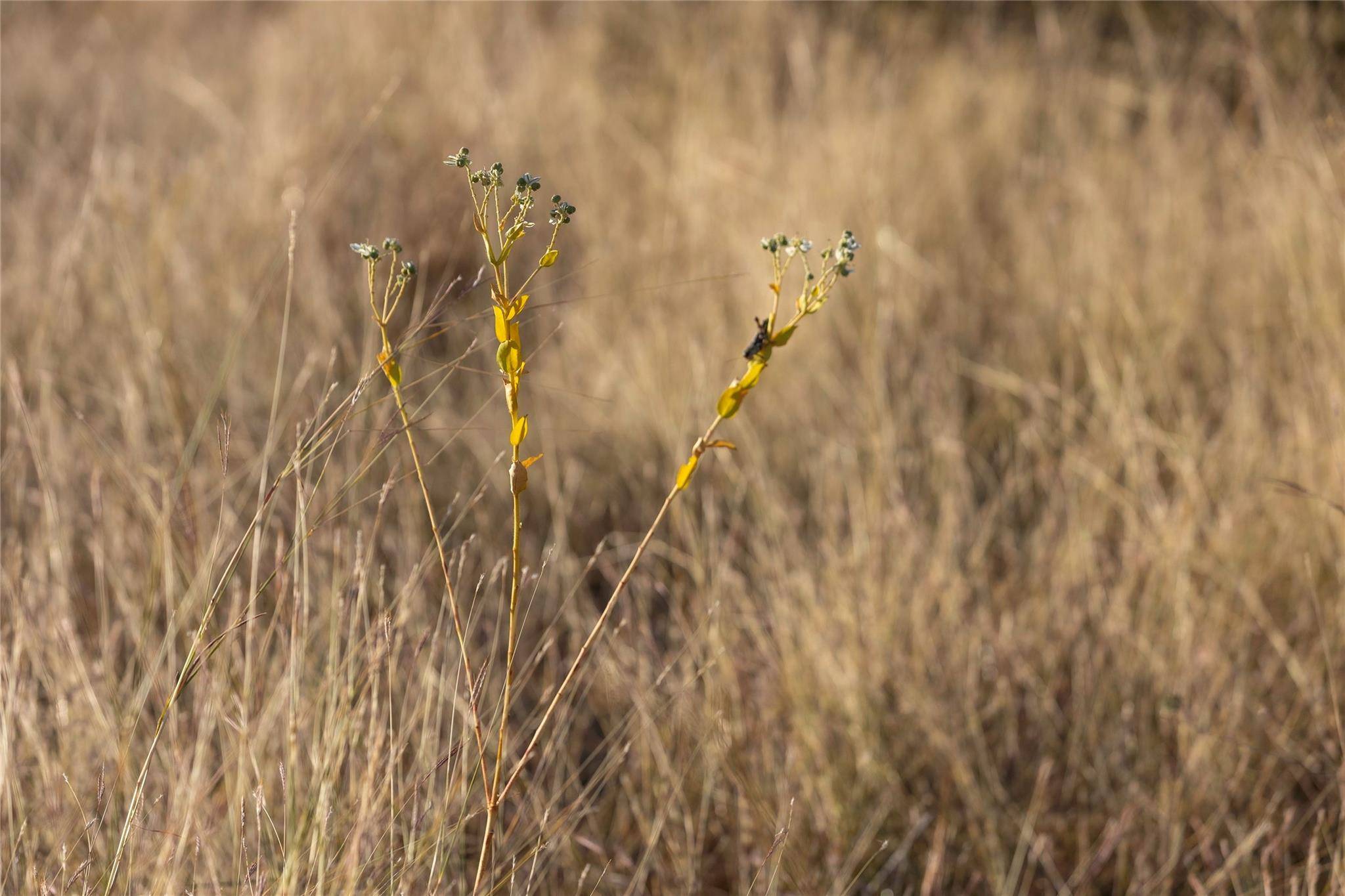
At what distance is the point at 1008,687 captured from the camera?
1.46 m

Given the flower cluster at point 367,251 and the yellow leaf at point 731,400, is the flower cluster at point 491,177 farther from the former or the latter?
the yellow leaf at point 731,400

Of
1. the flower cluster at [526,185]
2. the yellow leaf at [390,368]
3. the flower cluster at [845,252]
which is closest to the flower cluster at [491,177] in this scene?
the flower cluster at [526,185]

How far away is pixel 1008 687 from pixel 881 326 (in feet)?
3.00

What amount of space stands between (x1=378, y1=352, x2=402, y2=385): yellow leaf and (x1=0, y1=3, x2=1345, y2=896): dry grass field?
4 cm

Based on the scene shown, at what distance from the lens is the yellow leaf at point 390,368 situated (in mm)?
728

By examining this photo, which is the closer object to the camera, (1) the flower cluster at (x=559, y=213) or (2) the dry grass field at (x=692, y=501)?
(1) the flower cluster at (x=559, y=213)

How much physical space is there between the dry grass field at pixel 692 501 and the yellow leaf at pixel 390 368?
4cm

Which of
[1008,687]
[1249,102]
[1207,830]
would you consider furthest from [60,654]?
[1249,102]

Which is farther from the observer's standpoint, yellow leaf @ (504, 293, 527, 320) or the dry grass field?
the dry grass field

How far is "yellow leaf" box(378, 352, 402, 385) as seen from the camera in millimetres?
728

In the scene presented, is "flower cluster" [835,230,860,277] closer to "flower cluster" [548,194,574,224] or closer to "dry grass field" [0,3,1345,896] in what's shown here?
"flower cluster" [548,194,574,224]

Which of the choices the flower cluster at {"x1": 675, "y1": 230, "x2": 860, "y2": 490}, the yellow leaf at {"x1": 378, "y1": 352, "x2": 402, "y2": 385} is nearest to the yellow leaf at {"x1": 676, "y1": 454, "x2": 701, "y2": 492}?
the flower cluster at {"x1": 675, "y1": 230, "x2": 860, "y2": 490}

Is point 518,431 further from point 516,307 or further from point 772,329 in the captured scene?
point 772,329

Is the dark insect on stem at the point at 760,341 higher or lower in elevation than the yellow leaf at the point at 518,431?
higher
